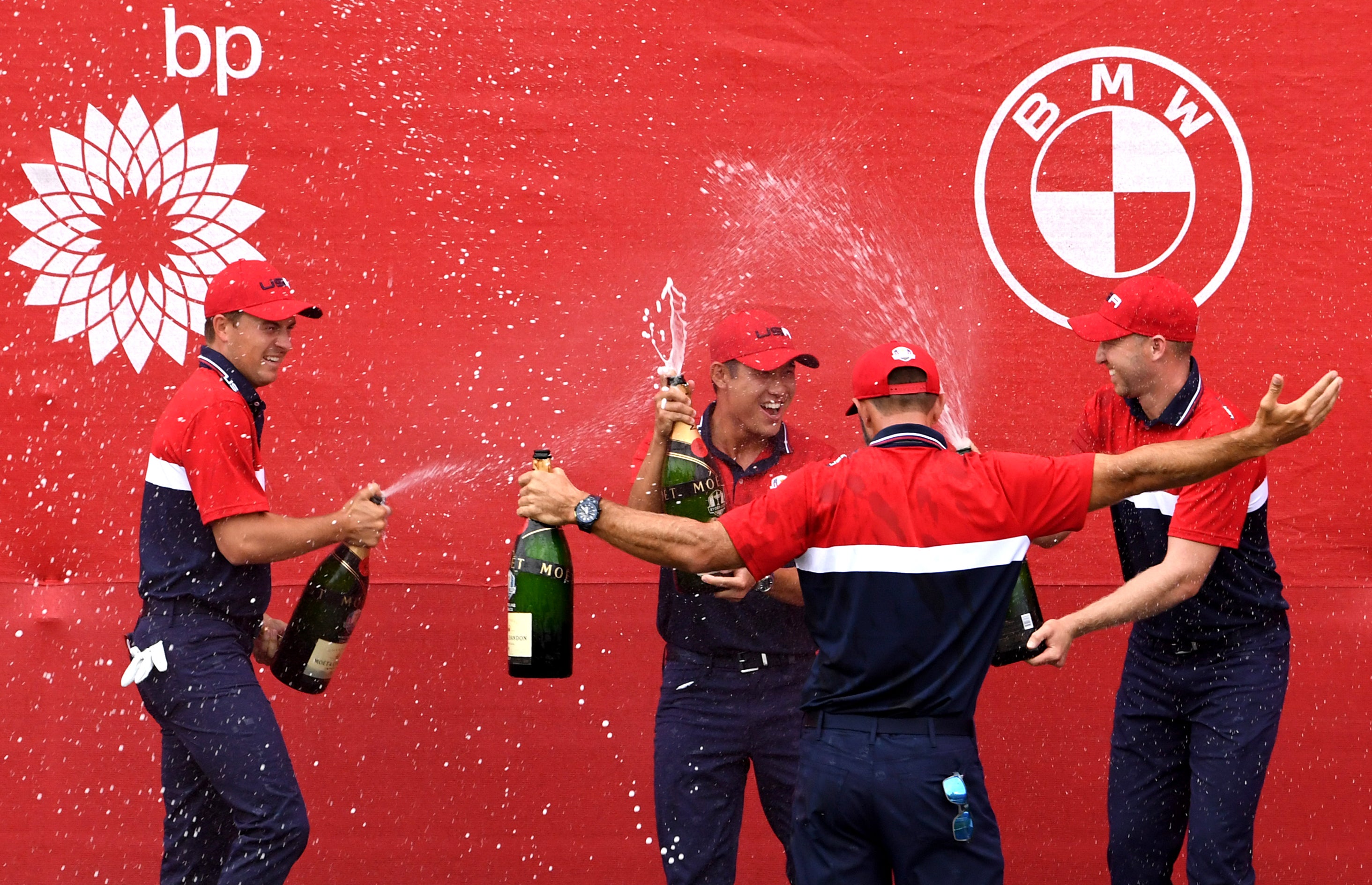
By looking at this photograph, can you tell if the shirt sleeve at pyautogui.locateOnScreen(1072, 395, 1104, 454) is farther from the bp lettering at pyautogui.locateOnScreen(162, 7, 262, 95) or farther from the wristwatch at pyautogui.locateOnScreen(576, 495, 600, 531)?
the bp lettering at pyautogui.locateOnScreen(162, 7, 262, 95)

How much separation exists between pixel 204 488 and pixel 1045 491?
82.9 inches

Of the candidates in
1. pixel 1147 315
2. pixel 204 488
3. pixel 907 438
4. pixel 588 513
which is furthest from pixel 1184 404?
pixel 204 488

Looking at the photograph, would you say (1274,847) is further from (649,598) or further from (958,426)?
(649,598)

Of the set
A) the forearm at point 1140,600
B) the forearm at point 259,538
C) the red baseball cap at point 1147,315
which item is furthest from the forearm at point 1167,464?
the forearm at point 259,538

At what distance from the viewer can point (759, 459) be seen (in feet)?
12.4

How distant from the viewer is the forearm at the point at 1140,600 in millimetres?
3420

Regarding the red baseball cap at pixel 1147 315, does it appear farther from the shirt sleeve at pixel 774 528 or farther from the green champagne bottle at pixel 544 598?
the green champagne bottle at pixel 544 598

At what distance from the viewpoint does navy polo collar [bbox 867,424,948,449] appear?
298cm

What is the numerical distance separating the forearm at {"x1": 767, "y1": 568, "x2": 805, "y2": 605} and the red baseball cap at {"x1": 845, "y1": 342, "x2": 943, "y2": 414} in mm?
676

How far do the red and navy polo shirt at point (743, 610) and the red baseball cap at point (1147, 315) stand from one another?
31.4 inches

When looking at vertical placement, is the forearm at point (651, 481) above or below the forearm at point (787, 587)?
above

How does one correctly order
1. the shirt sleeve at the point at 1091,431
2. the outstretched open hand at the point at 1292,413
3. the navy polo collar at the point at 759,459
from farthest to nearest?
the shirt sleeve at the point at 1091,431 < the navy polo collar at the point at 759,459 < the outstretched open hand at the point at 1292,413

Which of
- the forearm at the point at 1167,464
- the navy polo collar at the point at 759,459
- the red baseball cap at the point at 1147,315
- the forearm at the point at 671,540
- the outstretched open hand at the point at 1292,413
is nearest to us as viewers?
the outstretched open hand at the point at 1292,413

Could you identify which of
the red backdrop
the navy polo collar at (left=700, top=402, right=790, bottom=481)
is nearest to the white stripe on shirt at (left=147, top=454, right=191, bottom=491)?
the red backdrop
